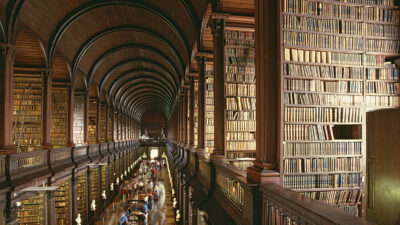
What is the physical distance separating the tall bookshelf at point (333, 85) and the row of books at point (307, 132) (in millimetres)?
14

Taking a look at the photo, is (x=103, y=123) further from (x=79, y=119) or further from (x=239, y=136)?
(x=239, y=136)

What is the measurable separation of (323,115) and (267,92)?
3.79 ft

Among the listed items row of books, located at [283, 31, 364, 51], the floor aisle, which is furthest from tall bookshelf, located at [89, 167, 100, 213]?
row of books, located at [283, 31, 364, 51]

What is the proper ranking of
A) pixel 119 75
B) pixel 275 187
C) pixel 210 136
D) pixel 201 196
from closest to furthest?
pixel 275 187 → pixel 201 196 → pixel 210 136 → pixel 119 75

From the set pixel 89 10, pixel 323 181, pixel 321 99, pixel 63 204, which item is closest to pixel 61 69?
pixel 89 10

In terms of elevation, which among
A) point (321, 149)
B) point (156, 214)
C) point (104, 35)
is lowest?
point (156, 214)

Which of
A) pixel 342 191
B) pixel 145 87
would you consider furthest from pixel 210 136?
pixel 145 87

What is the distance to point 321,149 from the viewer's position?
12.3 feet

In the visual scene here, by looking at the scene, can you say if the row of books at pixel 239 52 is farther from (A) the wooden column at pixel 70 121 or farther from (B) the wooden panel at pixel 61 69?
(A) the wooden column at pixel 70 121

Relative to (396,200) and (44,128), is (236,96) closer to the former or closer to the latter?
(396,200)

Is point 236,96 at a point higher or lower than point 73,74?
lower

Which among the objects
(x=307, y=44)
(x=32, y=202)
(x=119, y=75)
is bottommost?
(x=32, y=202)

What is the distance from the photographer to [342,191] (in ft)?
12.5

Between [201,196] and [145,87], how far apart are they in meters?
23.8
